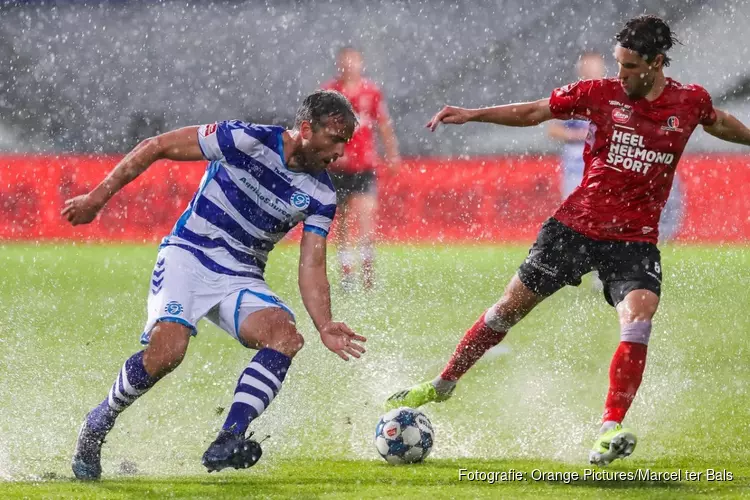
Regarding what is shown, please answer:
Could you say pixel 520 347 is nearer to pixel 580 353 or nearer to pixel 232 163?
pixel 580 353

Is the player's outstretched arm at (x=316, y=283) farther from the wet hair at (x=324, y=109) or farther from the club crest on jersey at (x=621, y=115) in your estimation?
the club crest on jersey at (x=621, y=115)

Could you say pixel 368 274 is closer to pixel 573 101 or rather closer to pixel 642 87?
pixel 573 101

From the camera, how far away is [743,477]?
16.2 feet

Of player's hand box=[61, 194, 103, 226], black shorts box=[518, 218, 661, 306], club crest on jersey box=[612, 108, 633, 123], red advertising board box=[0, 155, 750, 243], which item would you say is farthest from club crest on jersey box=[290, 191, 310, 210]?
red advertising board box=[0, 155, 750, 243]

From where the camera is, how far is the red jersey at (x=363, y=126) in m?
11.2

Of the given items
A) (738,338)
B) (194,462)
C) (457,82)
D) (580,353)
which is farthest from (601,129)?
(457,82)

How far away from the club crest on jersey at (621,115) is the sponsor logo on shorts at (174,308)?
6.83 ft

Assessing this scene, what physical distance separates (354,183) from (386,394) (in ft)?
15.8

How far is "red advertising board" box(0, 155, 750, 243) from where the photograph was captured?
16203mm

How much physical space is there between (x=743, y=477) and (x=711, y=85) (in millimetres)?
16939

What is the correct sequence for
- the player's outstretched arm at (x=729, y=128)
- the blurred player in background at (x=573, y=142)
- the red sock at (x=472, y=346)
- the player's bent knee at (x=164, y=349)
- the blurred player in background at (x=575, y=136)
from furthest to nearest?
the blurred player in background at (x=573, y=142) < the blurred player in background at (x=575, y=136) < the red sock at (x=472, y=346) < the player's outstretched arm at (x=729, y=128) < the player's bent knee at (x=164, y=349)

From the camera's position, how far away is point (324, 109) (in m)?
4.98

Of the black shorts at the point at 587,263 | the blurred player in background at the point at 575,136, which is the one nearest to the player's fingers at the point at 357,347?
the black shorts at the point at 587,263

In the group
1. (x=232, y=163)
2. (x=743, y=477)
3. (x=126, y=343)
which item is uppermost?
(x=232, y=163)
